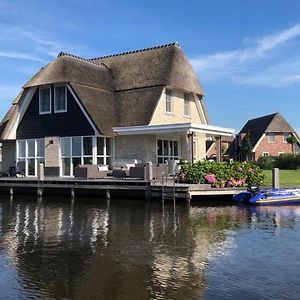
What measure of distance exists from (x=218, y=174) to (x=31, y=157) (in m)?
14.6

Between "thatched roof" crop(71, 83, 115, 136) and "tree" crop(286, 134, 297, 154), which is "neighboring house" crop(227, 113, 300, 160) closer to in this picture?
"tree" crop(286, 134, 297, 154)

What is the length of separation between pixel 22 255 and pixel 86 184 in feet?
44.1

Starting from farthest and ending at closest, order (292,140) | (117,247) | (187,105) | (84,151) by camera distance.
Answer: (292,140) → (187,105) → (84,151) → (117,247)

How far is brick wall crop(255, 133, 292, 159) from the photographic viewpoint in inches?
2474

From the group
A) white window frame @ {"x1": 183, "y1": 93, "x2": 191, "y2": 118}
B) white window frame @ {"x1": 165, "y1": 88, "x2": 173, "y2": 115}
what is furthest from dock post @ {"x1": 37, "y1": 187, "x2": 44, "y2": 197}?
white window frame @ {"x1": 183, "y1": 93, "x2": 191, "y2": 118}

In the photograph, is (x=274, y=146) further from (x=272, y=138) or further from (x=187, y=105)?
(x=187, y=105)

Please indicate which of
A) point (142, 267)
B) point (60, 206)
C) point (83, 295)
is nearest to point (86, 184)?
point (60, 206)

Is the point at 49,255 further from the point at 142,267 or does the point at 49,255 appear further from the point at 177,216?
the point at 177,216

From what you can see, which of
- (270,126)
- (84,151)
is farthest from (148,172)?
(270,126)

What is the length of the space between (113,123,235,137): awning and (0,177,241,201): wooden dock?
11.8ft

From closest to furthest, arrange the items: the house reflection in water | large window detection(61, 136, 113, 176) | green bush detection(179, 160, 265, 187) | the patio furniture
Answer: the house reflection in water, green bush detection(179, 160, 265, 187), the patio furniture, large window detection(61, 136, 113, 176)

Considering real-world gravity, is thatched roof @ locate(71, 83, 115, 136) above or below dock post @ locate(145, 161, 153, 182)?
above

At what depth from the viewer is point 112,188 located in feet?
79.9

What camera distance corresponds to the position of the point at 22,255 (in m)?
12.2
